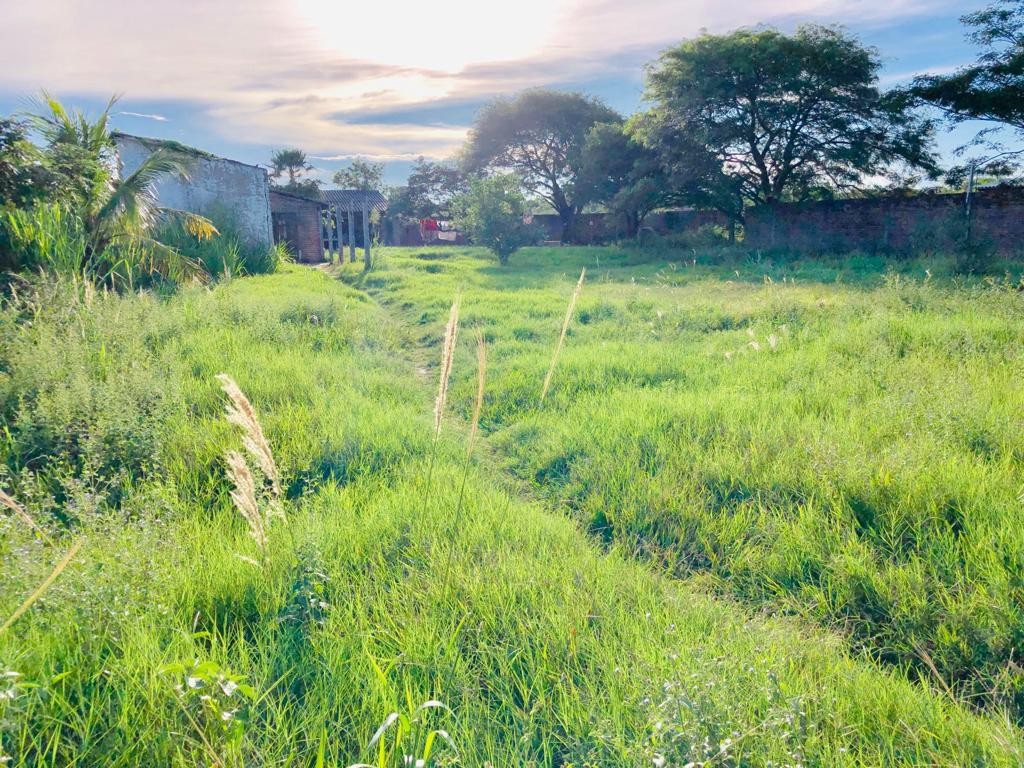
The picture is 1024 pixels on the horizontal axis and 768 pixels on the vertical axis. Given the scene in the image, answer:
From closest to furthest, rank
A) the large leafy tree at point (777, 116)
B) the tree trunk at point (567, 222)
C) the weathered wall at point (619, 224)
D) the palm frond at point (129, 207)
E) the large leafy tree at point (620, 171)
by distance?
the palm frond at point (129, 207) → the large leafy tree at point (777, 116) → the large leafy tree at point (620, 171) → the weathered wall at point (619, 224) → the tree trunk at point (567, 222)

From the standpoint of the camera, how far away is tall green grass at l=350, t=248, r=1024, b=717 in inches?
105

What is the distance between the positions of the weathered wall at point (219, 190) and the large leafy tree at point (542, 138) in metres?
22.3

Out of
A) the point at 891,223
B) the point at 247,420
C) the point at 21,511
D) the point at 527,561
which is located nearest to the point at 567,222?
the point at 891,223

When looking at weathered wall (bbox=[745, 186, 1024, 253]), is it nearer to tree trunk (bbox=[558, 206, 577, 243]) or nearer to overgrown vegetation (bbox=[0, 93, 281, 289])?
tree trunk (bbox=[558, 206, 577, 243])

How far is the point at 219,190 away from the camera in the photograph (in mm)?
18844

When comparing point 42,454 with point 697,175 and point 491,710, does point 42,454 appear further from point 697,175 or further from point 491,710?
point 697,175

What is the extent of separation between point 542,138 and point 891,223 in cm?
2677

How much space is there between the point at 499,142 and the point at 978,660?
4356cm

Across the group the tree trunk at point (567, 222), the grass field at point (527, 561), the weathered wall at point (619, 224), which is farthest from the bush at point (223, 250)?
the tree trunk at point (567, 222)

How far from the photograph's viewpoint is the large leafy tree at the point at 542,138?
131 feet

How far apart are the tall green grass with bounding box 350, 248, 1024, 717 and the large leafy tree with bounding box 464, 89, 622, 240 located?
32461 millimetres

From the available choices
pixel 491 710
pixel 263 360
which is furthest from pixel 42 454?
pixel 491 710

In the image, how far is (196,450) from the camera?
418cm

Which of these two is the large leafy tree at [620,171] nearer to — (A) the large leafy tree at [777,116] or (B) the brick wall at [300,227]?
(A) the large leafy tree at [777,116]
